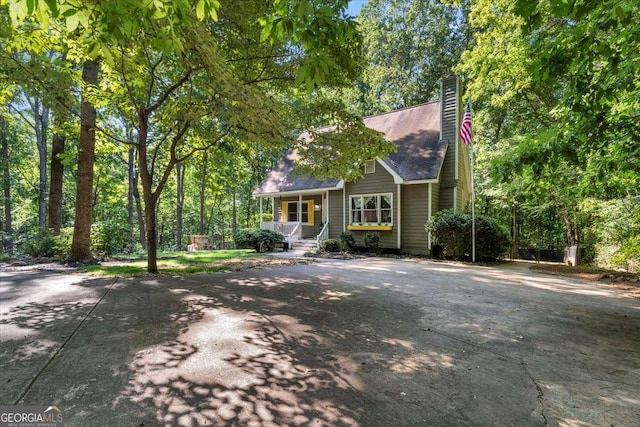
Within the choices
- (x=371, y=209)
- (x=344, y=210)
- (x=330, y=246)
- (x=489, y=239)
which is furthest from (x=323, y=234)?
(x=489, y=239)

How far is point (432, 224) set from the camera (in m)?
12.2

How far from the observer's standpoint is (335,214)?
51.9ft

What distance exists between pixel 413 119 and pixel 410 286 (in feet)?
39.2

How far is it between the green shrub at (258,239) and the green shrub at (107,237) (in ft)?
14.8

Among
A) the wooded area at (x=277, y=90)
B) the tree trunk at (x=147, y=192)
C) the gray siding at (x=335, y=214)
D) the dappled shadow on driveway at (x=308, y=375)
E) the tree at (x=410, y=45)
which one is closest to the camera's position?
the dappled shadow on driveway at (x=308, y=375)

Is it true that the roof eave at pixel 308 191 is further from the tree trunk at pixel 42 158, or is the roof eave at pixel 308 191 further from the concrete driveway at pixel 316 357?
the tree trunk at pixel 42 158

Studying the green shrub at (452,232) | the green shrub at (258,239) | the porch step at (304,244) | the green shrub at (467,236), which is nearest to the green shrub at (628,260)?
the green shrub at (467,236)

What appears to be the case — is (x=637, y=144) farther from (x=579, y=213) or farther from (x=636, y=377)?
(x=579, y=213)

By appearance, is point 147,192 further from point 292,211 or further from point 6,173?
point 6,173

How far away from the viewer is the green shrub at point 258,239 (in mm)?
14023

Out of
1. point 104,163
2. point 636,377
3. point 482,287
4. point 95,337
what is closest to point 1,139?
point 104,163

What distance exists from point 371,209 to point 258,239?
17.5 ft

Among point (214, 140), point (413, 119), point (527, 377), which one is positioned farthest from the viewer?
point (413, 119)

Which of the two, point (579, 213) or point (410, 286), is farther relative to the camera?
point (579, 213)
